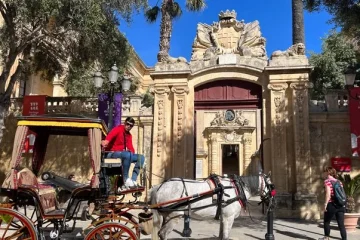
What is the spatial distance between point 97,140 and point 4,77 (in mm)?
8054

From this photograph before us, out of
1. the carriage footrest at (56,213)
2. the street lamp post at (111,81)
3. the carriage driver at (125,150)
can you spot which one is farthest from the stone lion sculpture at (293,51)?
the carriage footrest at (56,213)

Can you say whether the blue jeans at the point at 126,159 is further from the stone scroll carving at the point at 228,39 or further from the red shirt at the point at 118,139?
the stone scroll carving at the point at 228,39

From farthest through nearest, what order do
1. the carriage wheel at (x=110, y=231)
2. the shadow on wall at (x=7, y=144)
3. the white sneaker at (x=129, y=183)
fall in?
the shadow on wall at (x=7, y=144)
the white sneaker at (x=129, y=183)
the carriage wheel at (x=110, y=231)

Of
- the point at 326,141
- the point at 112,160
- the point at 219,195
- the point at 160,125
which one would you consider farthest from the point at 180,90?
the point at 112,160

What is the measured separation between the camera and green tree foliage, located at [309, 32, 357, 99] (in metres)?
22.7

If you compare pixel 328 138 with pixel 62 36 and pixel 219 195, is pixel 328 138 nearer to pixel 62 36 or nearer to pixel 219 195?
pixel 219 195

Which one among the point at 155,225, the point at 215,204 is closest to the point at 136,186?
the point at 155,225

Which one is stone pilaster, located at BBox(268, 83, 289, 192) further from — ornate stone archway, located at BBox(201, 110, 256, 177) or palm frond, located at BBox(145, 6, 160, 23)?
palm frond, located at BBox(145, 6, 160, 23)

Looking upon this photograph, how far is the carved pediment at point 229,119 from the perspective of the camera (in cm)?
1582

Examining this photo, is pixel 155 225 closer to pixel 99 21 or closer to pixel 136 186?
pixel 136 186

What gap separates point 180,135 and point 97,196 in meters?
7.79

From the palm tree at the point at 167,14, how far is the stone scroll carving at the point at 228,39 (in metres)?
3.37

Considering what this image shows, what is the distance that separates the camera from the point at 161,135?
1410 cm

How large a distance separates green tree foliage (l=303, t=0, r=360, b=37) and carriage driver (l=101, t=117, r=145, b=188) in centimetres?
836
